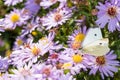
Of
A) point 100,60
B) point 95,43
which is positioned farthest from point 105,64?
point 95,43

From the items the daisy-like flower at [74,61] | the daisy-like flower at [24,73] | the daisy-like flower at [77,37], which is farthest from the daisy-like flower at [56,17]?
the daisy-like flower at [24,73]

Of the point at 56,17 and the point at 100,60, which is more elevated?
the point at 56,17

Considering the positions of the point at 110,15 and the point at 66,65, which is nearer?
the point at 66,65

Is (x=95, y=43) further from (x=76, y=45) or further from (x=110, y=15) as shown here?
(x=110, y=15)

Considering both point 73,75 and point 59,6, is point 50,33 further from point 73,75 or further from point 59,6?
point 73,75

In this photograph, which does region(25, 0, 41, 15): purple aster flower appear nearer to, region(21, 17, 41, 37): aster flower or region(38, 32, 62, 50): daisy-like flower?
region(21, 17, 41, 37): aster flower

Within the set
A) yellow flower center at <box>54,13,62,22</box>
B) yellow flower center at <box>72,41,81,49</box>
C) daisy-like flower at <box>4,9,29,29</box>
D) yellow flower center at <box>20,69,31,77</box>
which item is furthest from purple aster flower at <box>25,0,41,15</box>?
yellow flower center at <box>20,69,31,77</box>
